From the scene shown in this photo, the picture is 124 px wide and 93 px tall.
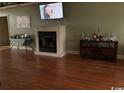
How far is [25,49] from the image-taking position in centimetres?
689

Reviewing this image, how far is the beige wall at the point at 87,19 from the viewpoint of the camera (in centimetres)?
486

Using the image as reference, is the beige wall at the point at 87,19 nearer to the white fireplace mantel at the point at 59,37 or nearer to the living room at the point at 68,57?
the living room at the point at 68,57

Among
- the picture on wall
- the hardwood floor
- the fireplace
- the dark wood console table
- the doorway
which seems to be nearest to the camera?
the hardwood floor

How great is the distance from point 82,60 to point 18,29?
3.75 m

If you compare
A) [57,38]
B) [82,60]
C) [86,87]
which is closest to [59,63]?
[82,60]

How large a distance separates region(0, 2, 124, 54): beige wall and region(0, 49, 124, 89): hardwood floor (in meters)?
1.14

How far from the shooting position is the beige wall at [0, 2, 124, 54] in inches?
191

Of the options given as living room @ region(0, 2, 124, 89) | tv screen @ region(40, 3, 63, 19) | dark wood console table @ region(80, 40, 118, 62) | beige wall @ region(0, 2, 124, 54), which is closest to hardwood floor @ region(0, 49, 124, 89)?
living room @ region(0, 2, 124, 89)

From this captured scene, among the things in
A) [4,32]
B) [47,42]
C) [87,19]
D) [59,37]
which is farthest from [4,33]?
[87,19]

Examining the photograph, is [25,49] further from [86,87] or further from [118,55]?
[86,87]

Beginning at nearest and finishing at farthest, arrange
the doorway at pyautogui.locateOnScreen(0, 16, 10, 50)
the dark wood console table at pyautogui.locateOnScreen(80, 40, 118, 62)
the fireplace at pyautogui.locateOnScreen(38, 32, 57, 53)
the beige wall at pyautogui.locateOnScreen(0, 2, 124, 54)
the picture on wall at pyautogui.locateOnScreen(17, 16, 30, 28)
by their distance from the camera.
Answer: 1. the dark wood console table at pyautogui.locateOnScreen(80, 40, 118, 62)
2. the beige wall at pyautogui.locateOnScreen(0, 2, 124, 54)
3. the fireplace at pyautogui.locateOnScreen(38, 32, 57, 53)
4. the picture on wall at pyautogui.locateOnScreen(17, 16, 30, 28)
5. the doorway at pyautogui.locateOnScreen(0, 16, 10, 50)

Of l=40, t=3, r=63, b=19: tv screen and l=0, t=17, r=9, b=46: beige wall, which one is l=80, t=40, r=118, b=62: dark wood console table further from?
l=0, t=17, r=9, b=46: beige wall

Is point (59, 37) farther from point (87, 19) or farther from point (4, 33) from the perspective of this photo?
point (4, 33)

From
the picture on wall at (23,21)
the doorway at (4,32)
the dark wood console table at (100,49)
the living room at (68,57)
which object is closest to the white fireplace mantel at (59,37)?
the living room at (68,57)
